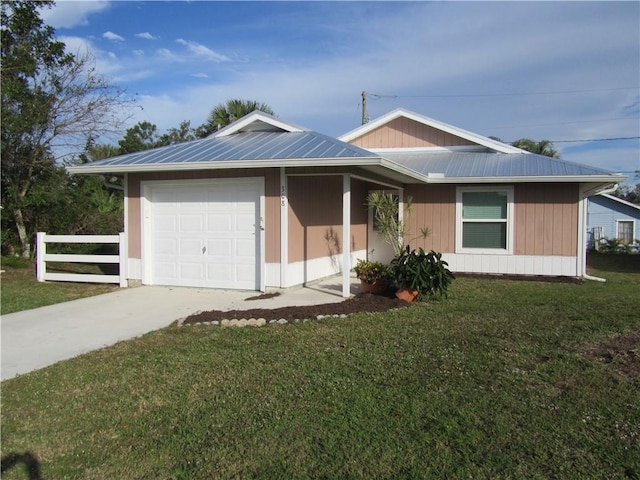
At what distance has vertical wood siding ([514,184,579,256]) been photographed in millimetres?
12641

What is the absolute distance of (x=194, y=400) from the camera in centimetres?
442

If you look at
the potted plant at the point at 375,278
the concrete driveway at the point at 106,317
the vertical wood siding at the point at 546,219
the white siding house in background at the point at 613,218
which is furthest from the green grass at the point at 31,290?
the white siding house in background at the point at 613,218

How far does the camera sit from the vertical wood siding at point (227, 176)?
1001cm

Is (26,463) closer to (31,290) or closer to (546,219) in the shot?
(31,290)

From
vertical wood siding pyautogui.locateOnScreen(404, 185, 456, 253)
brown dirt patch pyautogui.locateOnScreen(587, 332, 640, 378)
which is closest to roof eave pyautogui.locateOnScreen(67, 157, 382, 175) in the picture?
brown dirt patch pyautogui.locateOnScreen(587, 332, 640, 378)

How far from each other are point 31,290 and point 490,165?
37.0 feet

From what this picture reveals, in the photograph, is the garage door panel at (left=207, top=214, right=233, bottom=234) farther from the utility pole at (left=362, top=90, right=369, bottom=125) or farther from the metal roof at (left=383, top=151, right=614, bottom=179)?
the utility pole at (left=362, top=90, right=369, bottom=125)

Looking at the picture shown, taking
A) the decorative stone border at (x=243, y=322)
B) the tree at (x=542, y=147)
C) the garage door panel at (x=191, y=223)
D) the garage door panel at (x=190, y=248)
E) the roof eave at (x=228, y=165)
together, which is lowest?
the decorative stone border at (x=243, y=322)

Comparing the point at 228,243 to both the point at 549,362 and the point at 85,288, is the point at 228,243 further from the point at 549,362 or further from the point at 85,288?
the point at 549,362

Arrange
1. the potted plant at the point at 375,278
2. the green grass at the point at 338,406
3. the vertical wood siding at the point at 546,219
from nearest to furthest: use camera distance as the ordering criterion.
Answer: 1. the green grass at the point at 338,406
2. the potted plant at the point at 375,278
3. the vertical wood siding at the point at 546,219

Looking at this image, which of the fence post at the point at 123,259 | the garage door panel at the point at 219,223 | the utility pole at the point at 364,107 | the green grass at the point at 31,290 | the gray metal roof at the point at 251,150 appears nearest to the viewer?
the green grass at the point at 31,290

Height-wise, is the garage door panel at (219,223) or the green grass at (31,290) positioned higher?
the garage door panel at (219,223)

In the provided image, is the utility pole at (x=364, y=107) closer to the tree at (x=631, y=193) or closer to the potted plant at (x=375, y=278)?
the potted plant at (x=375, y=278)

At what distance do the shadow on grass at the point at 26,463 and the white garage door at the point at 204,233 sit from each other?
671 cm
